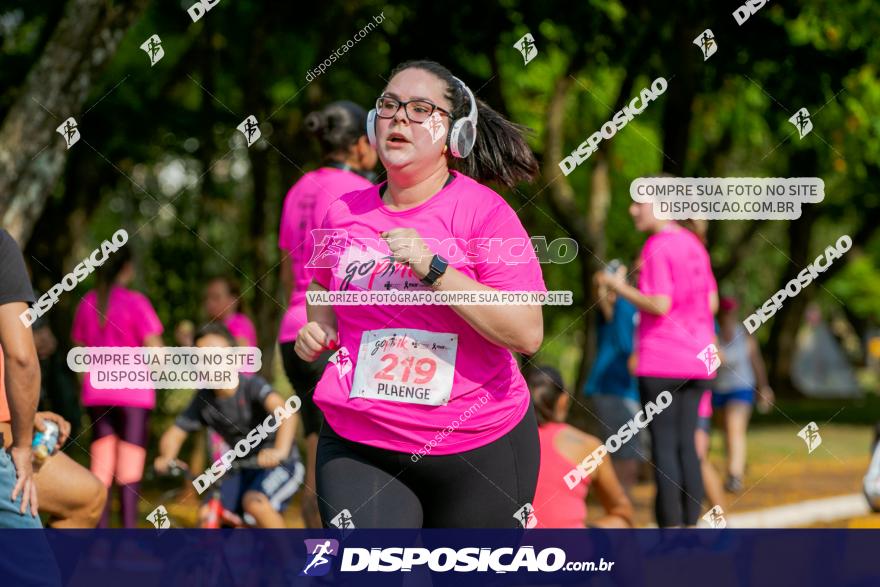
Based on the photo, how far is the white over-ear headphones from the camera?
407 cm

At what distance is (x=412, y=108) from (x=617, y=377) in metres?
5.16

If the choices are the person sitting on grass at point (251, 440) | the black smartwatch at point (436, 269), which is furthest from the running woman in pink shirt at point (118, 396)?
the black smartwatch at point (436, 269)

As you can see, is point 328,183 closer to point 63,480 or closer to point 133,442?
point 63,480

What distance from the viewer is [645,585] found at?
5371mm

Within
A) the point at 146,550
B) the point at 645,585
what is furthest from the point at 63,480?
the point at 645,585

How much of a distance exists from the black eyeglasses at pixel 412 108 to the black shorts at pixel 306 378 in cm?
210

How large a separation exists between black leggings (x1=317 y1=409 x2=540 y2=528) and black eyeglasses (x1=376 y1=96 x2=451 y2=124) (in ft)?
2.96

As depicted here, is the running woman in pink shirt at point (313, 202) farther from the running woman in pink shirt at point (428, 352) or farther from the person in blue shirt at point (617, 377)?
the person in blue shirt at point (617, 377)

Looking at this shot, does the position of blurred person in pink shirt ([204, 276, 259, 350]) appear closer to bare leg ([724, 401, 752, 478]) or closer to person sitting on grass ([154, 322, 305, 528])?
person sitting on grass ([154, 322, 305, 528])

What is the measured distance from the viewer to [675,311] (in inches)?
295

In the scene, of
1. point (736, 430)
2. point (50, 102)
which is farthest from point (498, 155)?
point (736, 430)

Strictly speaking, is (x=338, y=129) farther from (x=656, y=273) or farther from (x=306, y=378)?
(x=656, y=273)

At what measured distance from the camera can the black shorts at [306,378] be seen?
6055mm

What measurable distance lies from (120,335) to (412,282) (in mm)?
5376
